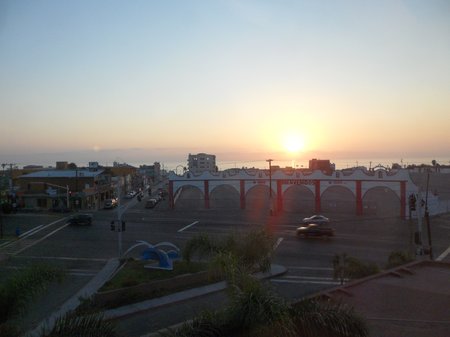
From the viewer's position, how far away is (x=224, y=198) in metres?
59.4

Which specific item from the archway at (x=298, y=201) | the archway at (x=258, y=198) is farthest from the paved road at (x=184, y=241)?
the archway at (x=258, y=198)

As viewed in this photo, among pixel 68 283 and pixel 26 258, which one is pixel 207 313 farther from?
pixel 26 258

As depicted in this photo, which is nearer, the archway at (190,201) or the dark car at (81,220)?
the dark car at (81,220)

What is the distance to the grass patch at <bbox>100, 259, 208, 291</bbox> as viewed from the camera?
19.0m

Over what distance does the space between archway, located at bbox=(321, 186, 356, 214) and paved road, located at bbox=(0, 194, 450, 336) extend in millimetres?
4402

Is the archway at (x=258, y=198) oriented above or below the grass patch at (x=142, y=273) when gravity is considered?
above

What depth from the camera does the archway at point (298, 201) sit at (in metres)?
52.2

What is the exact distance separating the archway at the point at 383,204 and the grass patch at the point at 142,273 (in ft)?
99.9

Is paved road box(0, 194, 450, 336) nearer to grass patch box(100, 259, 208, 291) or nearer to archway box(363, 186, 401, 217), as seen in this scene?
grass patch box(100, 259, 208, 291)

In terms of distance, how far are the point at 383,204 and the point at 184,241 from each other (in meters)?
26.2

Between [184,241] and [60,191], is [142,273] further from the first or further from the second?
[60,191]

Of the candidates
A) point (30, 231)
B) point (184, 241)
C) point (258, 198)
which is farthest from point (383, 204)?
point (30, 231)

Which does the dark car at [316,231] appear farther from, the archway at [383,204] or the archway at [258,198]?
the archway at [258,198]

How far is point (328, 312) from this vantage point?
24.3ft
